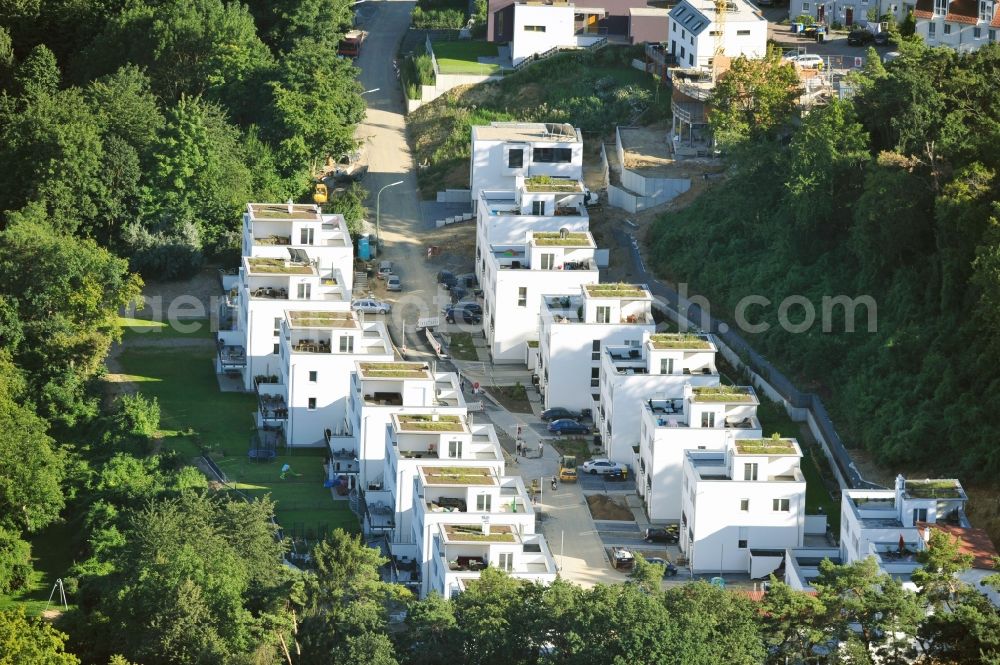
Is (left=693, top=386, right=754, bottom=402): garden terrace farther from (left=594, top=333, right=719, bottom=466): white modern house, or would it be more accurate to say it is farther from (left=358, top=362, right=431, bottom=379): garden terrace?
(left=358, top=362, right=431, bottom=379): garden terrace

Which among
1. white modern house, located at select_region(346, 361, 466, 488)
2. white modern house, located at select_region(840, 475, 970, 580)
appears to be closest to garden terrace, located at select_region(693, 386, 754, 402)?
white modern house, located at select_region(840, 475, 970, 580)

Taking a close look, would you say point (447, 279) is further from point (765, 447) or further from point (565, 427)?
point (765, 447)

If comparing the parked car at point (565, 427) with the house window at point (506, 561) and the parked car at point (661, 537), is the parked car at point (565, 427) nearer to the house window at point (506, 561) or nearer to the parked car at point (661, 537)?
the parked car at point (661, 537)

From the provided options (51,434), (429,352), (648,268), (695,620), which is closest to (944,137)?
(648,268)

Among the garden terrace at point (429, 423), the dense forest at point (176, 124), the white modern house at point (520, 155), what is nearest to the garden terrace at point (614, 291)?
the garden terrace at point (429, 423)

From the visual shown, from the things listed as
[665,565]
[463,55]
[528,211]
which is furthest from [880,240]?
[463,55]

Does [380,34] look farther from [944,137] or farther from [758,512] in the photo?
[758,512]
